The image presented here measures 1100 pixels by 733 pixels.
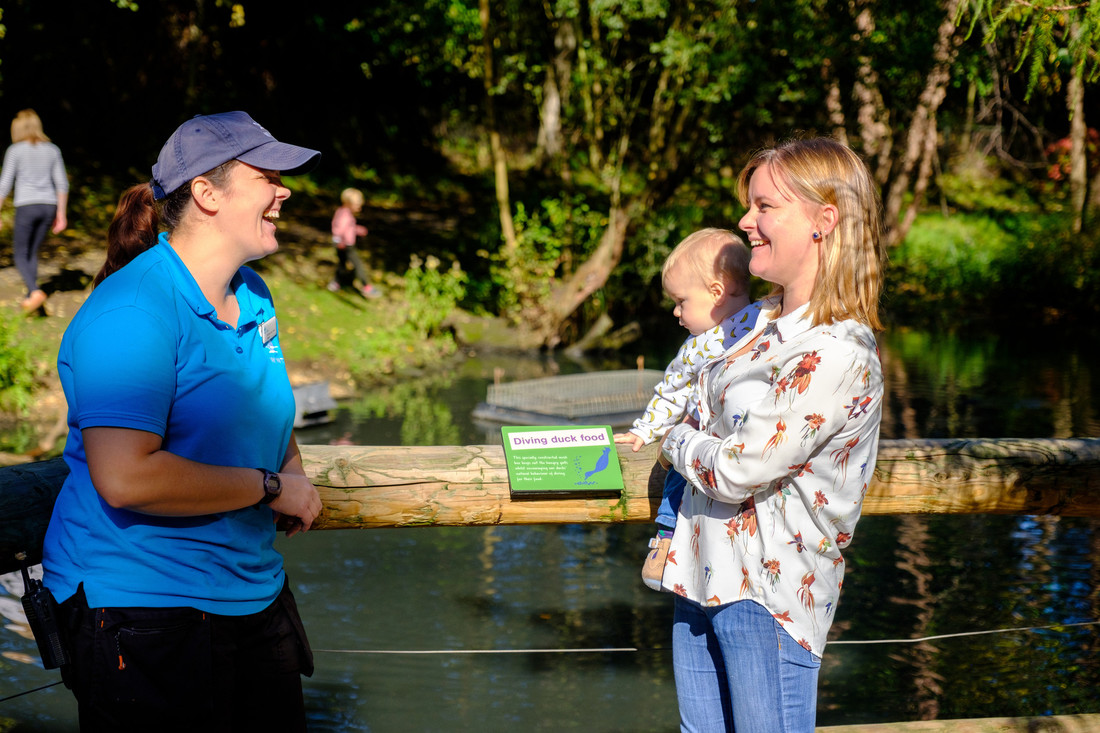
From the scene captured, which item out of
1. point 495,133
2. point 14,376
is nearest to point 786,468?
point 14,376

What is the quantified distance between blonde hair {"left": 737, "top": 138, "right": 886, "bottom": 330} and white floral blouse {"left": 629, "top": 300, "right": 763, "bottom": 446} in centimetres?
41

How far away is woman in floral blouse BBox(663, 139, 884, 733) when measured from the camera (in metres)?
1.88

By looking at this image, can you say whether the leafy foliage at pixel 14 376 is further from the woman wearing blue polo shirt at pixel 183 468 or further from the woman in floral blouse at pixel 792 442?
the woman in floral blouse at pixel 792 442

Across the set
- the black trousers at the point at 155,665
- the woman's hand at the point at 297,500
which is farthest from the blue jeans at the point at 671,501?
the black trousers at the point at 155,665

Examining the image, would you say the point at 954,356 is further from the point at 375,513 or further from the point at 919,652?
the point at 375,513

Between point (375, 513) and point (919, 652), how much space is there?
3209mm

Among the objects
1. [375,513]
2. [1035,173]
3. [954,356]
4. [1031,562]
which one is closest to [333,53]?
[954,356]

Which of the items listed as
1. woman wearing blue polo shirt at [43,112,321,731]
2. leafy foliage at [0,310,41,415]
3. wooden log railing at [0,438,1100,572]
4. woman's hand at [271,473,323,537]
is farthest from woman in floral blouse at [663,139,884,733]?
leafy foliage at [0,310,41,415]

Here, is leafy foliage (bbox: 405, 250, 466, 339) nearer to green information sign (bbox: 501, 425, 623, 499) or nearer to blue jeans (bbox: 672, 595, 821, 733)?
green information sign (bbox: 501, 425, 623, 499)

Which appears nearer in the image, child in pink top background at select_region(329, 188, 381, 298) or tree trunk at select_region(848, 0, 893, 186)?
tree trunk at select_region(848, 0, 893, 186)

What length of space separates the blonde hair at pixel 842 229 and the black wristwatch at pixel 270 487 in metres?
1.13

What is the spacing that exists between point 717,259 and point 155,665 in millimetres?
1636

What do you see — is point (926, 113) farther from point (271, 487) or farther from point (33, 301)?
point (271, 487)

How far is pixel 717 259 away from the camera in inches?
103
